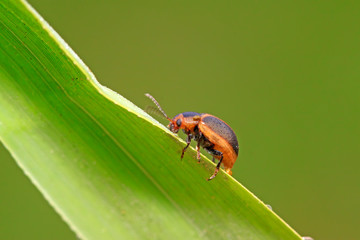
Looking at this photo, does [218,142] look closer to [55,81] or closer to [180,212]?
[180,212]

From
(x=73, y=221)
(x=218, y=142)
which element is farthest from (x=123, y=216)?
(x=218, y=142)

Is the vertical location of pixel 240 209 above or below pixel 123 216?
below

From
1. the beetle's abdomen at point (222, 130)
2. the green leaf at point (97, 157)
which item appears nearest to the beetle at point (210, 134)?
the beetle's abdomen at point (222, 130)

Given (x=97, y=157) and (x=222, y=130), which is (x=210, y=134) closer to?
(x=222, y=130)

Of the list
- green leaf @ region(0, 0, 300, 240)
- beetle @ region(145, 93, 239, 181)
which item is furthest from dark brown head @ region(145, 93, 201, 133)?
green leaf @ region(0, 0, 300, 240)

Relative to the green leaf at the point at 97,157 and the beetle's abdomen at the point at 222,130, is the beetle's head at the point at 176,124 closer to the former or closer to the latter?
the beetle's abdomen at the point at 222,130

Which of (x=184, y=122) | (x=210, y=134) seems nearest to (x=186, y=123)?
(x=184, y=122)

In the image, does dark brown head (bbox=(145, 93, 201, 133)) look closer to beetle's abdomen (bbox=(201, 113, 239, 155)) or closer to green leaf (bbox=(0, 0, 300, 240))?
beetle's abdomen (bbox=(201, 113, 239, 155))
